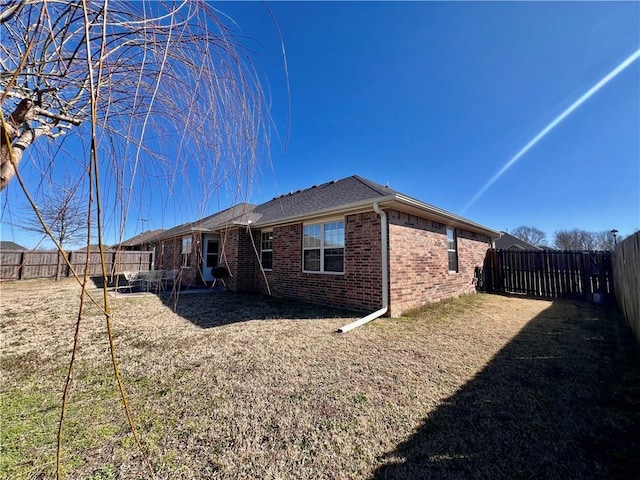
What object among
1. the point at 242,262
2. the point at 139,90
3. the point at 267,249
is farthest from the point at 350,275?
the point at 139,90

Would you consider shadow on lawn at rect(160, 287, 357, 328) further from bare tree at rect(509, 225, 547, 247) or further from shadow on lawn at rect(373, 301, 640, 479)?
bare tree at rect(509, 225, 547, 247)

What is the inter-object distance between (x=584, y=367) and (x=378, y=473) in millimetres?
3630

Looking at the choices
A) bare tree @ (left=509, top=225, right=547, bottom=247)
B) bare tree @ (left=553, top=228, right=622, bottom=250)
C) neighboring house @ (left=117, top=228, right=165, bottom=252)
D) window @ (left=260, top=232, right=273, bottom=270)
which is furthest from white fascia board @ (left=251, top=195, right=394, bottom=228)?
bare tree @ (left=509, top=225, right=547, bottom=247)

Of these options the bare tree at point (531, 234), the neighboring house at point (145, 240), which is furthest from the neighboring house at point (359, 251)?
the bare tree at point (531, 234)

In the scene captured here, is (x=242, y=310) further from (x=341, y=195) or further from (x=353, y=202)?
(x=341, y=195)

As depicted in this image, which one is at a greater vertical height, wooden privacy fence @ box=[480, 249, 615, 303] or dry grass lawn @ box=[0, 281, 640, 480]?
wooden privacy fence @ box=[480, 249, 615, 303]

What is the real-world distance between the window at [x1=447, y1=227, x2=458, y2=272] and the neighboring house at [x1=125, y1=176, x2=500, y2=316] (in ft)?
0.12

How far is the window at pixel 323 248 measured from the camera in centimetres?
747

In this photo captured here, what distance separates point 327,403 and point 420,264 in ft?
18.4

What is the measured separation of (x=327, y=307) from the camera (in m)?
7.36

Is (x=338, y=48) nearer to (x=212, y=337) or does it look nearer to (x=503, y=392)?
(x=503, y=392)

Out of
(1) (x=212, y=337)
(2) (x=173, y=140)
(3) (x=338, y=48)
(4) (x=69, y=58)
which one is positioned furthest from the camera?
(1) (x=212, y=337)

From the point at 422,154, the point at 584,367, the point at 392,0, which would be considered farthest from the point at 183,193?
the point at 422,154

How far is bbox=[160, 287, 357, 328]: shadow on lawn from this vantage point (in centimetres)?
627
